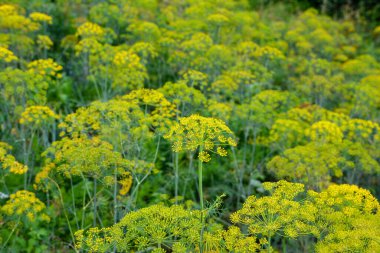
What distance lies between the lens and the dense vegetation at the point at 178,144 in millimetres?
3660

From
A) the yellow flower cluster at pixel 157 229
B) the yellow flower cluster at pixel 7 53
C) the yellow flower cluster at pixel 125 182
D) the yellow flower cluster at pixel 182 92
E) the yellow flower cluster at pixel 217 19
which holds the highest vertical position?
the yellow flower cluster at pixel 217 19

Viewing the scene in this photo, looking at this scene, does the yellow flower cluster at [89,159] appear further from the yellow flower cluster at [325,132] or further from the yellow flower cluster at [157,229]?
the yellow flower cluster at [325,132]

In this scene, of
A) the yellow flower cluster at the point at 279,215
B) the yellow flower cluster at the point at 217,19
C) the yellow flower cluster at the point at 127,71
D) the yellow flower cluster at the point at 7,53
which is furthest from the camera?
the yellow flower cluster at the point at 217,19

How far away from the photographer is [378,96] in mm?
7945

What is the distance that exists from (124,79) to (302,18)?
6.93 meters

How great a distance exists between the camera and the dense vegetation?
3660mm

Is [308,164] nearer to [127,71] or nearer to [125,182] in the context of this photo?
[125,182]

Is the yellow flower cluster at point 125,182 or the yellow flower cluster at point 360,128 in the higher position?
the yellow flower cluster at point 360,128

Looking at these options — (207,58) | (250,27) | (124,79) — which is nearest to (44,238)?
(124,79)

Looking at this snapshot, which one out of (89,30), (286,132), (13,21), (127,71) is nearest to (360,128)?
(286,132)

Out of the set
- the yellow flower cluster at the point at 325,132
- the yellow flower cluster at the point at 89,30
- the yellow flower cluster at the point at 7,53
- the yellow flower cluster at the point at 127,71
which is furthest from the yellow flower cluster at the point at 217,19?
the yellow flower cluster at the point at 7,53

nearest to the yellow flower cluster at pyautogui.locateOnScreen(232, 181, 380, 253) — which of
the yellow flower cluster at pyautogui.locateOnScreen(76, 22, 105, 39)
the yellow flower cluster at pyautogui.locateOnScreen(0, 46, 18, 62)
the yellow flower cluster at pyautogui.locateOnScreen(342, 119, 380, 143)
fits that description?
the yellow flower cluster at pyautogui.locateOnScreen(342, 119, 380, 143)

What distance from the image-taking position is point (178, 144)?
12.2ft

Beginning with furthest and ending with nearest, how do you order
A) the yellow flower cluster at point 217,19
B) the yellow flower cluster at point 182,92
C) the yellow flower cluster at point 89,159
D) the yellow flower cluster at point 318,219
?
the yellow flower cluster at point 217,19 → the yellow flower cluster at point 182,92 → the yellow flower cluster at point 89,159 → the yellow flower cluster at point 318,219
